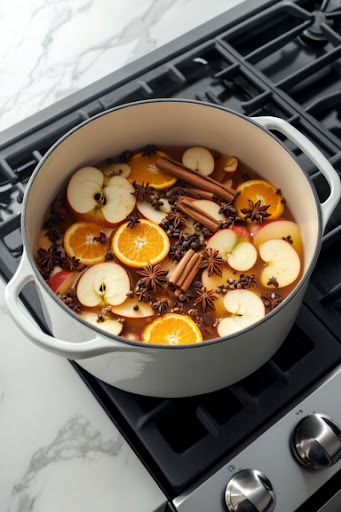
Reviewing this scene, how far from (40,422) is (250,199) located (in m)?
0.51

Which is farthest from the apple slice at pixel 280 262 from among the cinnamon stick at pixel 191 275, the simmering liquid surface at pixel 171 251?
the cinnamon stick at pixel 191 275

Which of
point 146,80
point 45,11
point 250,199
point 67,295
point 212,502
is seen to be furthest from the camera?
point 45,11

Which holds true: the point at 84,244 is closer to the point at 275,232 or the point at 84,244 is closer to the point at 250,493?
the point at 275,232

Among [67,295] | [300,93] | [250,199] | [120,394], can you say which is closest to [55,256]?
[67,295]

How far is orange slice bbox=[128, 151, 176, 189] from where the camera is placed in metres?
1.13

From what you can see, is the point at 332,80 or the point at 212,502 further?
the point at 332,80

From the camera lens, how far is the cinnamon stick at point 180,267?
101cm

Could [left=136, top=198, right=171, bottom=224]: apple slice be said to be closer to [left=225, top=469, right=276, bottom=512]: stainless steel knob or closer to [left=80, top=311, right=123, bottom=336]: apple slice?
[left=80, top=311, right=123, bottom=336]: apple slice

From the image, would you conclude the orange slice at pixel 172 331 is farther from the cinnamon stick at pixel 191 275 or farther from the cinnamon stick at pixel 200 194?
the cinnamon stick at pixel 200 194

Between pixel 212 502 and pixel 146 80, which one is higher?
pixel 146 80

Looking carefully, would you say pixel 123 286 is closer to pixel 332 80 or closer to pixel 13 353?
pixel 13 353

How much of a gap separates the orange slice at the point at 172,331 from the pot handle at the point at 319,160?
24 centimetres

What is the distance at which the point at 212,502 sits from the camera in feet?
2.85

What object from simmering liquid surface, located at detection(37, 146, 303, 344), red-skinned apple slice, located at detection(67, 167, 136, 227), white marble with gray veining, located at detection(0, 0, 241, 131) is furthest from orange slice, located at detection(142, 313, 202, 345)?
white marble with gray veining, located at detection(0, 0, 241, 131)
